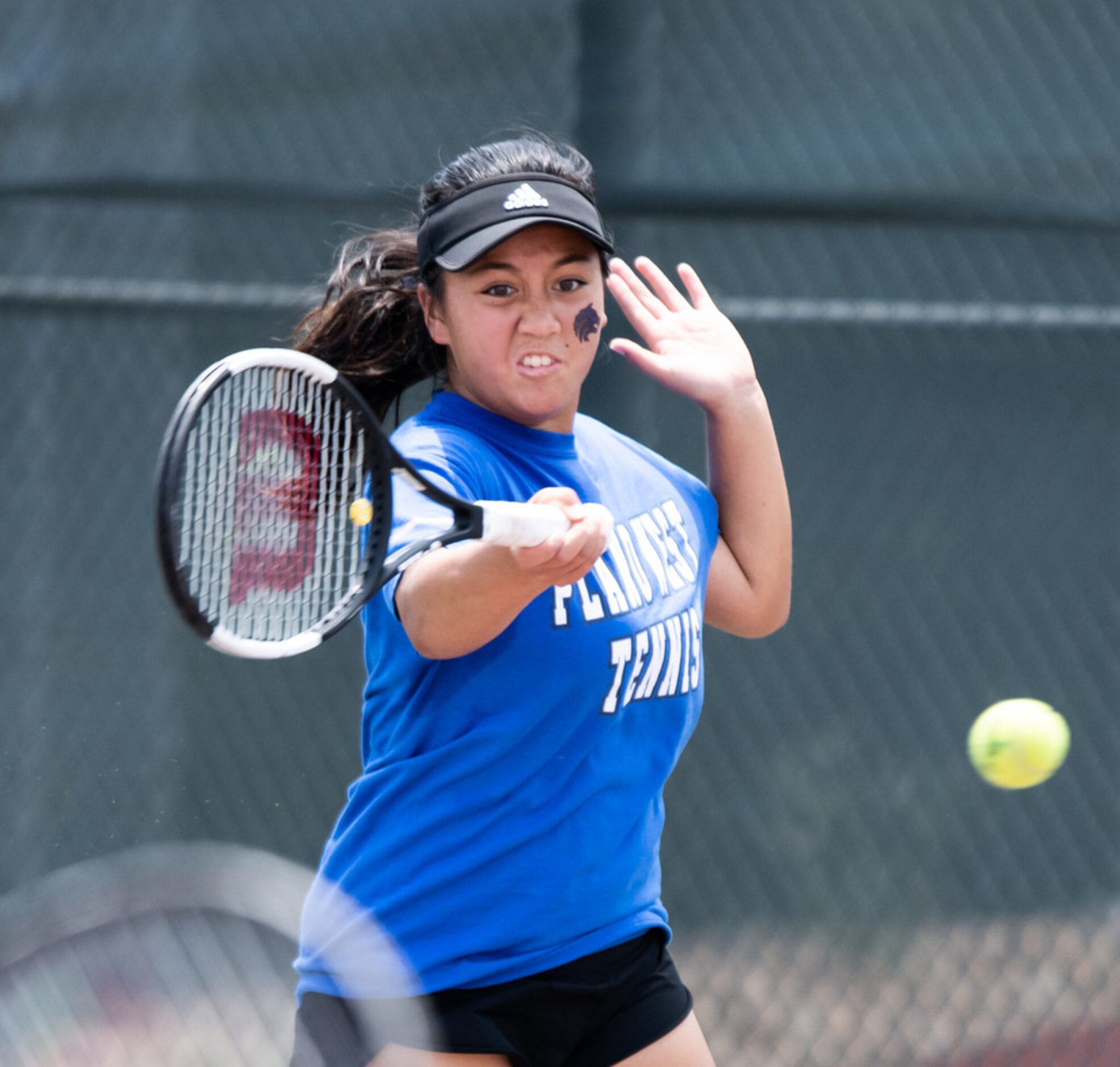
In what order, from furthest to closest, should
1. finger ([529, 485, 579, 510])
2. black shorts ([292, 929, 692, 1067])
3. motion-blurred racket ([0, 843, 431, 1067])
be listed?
1. black shorts ([292, 929, 692, 1067])
2. finger ([529, 485, 579, 510])
3. motion-blurred racket ([0, 843, 431, 1067])

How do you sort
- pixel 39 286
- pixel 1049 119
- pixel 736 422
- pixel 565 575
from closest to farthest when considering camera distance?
pixel 565 575 → pixel 736 422 → pixel 39 286 → pixel 1049 119

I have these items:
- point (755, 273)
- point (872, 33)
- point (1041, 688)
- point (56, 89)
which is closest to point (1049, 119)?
point (872, 33)

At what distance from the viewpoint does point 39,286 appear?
3.05m

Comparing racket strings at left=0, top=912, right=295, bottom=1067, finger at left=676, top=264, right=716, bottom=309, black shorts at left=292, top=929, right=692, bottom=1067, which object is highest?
finger at left=676, top=264, right=716, bottom=309

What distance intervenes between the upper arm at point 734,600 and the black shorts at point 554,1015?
0.45 metres

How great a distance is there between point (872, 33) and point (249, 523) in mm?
2208

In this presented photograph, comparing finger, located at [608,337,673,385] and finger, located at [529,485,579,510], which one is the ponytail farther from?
finger, located at [529,485,579,510]

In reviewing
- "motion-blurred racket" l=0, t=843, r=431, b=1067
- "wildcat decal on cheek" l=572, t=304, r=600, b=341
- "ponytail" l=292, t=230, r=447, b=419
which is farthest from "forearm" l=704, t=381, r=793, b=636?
"motion-blurred racket" l=0, t=843, r=431, b=1067

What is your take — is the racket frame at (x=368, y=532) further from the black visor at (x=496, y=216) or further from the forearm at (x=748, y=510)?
the forearm at (x=748, y=510)

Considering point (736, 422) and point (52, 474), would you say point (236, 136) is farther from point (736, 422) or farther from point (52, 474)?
point (736, 422)

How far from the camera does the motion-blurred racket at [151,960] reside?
1.24 meters

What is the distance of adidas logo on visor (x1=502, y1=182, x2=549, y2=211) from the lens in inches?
A: 68.8

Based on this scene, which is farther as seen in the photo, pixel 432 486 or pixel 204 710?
pixel 204 710

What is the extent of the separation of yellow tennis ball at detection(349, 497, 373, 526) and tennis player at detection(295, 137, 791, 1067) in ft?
0.20
